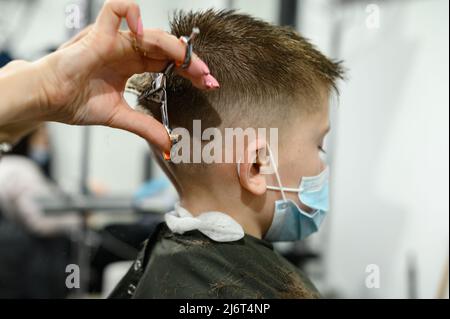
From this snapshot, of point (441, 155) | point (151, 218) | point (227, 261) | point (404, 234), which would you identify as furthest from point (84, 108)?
point (404, 234)

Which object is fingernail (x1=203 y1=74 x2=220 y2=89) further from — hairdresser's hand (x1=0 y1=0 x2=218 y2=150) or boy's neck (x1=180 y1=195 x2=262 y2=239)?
boy's neck (x1=180 y1=195 x2=262 y2=239)

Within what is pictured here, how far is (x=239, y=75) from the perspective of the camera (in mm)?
954

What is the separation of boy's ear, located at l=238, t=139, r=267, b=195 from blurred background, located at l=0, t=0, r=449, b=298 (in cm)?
56

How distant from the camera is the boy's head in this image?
955mm

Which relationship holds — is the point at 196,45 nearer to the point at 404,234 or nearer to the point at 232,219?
the point at 232,219

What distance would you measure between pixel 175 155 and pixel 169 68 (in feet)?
0.69

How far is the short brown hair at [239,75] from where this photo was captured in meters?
0.95

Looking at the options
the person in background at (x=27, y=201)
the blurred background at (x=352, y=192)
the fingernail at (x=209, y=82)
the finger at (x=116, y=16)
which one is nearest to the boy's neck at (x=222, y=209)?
the fingernail at (x=209, y=82)

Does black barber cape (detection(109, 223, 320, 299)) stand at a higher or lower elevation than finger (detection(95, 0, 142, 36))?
lower

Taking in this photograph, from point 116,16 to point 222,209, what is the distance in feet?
1.51

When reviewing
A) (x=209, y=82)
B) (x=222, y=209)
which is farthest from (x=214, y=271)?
(x=209, y=82)

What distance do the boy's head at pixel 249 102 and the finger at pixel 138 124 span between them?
12cm

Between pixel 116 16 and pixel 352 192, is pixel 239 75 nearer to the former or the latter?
pixel 116 16

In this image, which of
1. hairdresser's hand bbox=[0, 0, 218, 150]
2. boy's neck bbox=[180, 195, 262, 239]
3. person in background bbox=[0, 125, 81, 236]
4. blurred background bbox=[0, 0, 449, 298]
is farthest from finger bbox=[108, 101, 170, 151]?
person in background bbox=[0, 125, 81, 236]
